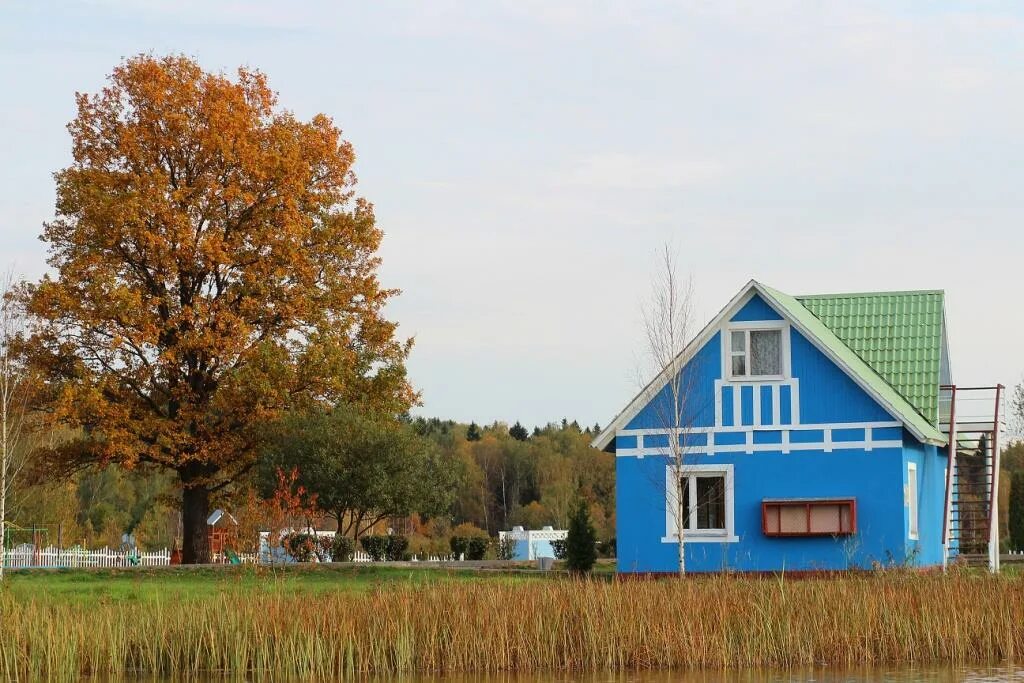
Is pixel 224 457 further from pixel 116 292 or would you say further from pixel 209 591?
pixel 209 591

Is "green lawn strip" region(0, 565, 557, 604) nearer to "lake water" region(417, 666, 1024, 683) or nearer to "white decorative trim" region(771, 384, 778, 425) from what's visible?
"white decorative trim" region(771, 384, 778, 425)

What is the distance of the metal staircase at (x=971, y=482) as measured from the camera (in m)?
30.3

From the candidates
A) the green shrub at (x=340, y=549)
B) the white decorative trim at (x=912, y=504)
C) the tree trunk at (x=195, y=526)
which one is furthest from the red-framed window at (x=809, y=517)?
the tree trunk at (x=195, y=526)

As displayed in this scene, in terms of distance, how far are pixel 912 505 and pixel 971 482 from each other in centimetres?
355

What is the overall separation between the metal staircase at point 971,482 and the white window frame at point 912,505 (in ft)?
1.78

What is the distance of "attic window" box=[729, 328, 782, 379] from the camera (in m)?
29.8

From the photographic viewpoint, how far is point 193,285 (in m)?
37.0

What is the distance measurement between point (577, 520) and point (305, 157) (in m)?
11.9

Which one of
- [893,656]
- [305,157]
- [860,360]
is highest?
[305,157]

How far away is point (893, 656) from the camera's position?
1767cm

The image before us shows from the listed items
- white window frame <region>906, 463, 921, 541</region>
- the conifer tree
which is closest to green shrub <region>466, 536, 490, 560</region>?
white window frame <region>906, 463, 921, 541</region>

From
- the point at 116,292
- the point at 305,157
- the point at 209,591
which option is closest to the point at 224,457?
the point at 116,292

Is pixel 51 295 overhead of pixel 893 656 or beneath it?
overhead

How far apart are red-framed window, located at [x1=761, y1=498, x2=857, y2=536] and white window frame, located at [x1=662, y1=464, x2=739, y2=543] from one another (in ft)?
2.34
